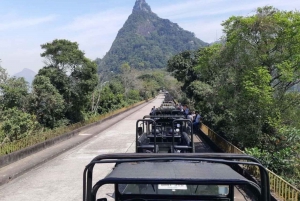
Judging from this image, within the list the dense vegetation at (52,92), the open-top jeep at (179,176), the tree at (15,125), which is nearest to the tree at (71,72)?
the dense vegetation at (52,92)

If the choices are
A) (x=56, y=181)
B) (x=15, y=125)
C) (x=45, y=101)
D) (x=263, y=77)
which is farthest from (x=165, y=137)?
(x=45, y=101)

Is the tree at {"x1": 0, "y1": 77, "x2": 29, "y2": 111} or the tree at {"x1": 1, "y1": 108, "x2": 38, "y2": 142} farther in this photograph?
the tree at {"x1": 0, "y1": 77, "x2": 29, "y2": 111}

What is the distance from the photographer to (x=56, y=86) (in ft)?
81.5

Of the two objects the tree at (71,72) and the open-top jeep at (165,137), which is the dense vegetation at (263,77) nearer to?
the open-top jeep at (165,137)

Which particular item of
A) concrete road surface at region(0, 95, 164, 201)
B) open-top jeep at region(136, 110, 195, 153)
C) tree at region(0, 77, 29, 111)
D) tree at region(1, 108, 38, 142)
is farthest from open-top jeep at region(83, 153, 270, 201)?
tree at region(0, 77, 29, 111)

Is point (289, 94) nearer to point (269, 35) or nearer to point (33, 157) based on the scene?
point (269, 35)

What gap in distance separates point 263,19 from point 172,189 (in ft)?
31.6

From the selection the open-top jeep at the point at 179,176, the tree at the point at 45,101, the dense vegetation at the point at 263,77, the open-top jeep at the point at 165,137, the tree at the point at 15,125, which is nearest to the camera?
the open-top jeep at the point at 179,176

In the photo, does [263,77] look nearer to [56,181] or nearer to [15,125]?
[56,181]

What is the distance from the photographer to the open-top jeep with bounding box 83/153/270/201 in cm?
234

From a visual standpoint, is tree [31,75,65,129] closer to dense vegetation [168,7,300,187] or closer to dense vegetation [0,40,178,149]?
dense vegetation [0,40,178,149]

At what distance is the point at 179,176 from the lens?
2371mm

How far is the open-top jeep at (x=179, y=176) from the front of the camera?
2.34 m

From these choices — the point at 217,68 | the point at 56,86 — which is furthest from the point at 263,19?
the point at 56,86
